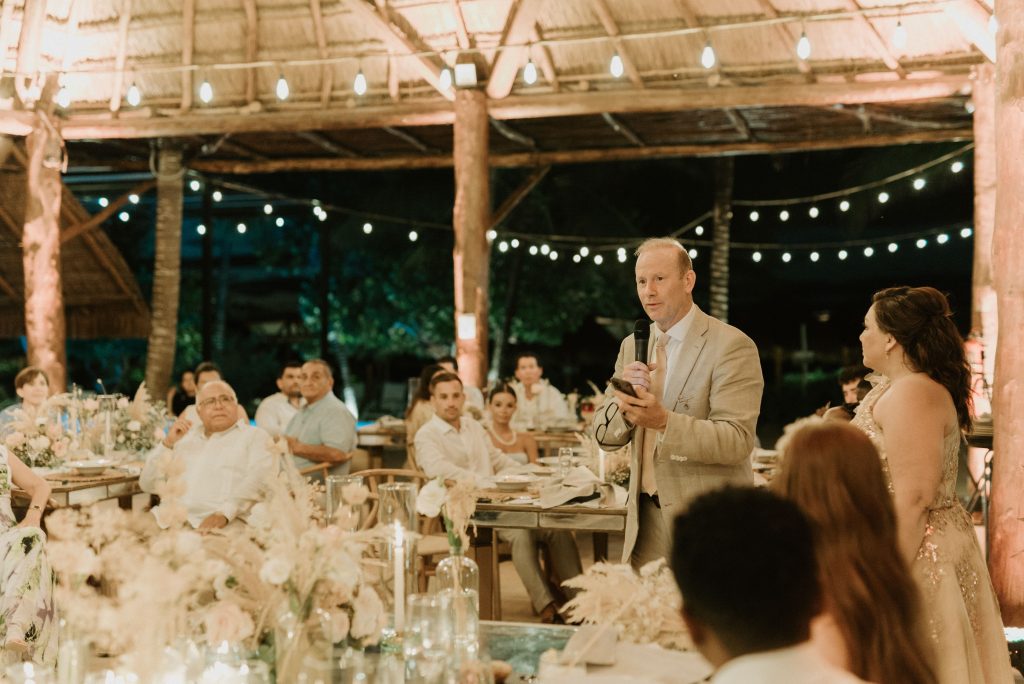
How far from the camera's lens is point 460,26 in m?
10.0

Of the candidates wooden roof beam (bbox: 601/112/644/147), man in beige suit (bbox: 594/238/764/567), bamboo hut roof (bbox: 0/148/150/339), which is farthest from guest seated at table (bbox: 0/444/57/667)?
bamboo hut roof (bbox: 0/148/150/339)

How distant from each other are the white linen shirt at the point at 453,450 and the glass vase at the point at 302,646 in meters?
3.50

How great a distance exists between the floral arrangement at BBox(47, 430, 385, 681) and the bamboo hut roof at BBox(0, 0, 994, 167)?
7558mm

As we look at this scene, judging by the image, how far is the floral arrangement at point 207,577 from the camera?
198cm

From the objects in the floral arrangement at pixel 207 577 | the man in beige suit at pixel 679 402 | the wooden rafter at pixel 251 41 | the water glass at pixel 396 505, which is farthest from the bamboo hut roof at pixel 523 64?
the floral arrangement at pixel 207 577

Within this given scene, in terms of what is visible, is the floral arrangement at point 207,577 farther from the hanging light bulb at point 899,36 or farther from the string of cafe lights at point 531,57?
the hanging light bulb at point 899,36

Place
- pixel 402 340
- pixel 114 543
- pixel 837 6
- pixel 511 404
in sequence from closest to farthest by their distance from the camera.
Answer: pixel 114 543 < pixel 511 404 < pixel 837 6 < pixel 402 340

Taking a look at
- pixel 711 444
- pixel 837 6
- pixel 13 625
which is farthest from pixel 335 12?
pixel 711 444

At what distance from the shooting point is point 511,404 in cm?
717

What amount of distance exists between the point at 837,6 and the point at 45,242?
25.8 ft

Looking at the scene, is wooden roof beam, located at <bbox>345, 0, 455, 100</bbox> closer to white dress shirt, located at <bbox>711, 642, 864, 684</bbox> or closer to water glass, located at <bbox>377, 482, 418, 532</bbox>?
water glass, located at <bbox>377, 482, 418, 532</bbox>

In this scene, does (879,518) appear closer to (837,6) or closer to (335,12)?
(837,6)

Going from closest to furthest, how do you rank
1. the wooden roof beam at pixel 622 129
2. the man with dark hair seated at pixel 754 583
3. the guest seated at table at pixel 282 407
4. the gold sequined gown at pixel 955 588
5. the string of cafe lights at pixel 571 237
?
the man with dark hair seated at pixel 754 583
the gold sequined gown at pixel 955 588
the guest seated at table at pixel 282 407
the wooden roof beam at pixel 622 129
the string of cafe lights at pixel 571 237

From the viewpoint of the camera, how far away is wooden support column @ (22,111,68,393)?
10586mm
